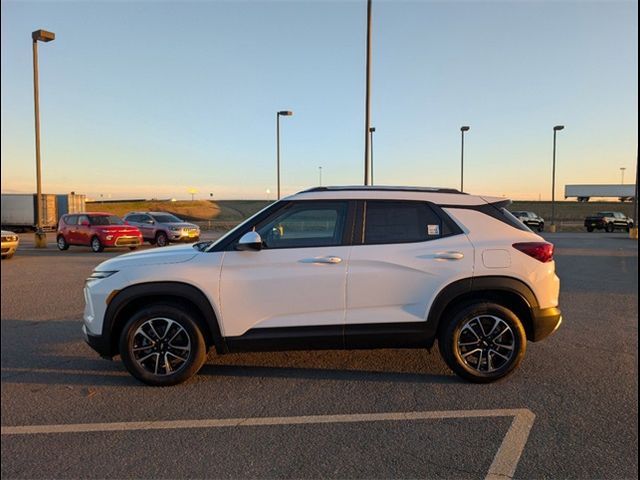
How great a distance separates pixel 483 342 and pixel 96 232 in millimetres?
16771

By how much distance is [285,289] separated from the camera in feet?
13.6

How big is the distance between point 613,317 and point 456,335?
158 inches

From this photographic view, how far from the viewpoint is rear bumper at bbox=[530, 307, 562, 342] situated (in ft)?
14.3

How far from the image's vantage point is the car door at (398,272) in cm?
420

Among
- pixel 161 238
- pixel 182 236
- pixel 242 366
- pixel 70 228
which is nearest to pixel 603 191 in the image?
pixel 182 236

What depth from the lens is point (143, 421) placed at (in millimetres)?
3553

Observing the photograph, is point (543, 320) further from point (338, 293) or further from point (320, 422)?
point (320, 422)

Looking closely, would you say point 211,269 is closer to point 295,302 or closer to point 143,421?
point 295,302

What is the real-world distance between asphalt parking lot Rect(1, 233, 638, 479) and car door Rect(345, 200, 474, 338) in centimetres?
67

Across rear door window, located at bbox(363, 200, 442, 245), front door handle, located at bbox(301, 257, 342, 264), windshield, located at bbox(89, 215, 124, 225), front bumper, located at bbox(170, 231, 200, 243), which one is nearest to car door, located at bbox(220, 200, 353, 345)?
front door handle, located at bbox(301, 257, 342, 264)

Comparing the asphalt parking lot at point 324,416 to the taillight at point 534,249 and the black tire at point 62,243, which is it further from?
the black tire at point 62,243

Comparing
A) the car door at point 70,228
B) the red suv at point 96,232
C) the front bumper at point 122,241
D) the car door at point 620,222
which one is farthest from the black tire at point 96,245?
the car door at point 620,222

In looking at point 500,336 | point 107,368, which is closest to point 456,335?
point 500,336

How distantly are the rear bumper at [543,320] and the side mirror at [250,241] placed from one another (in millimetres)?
2595
